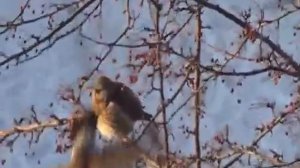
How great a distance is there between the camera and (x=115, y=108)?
1349 mm

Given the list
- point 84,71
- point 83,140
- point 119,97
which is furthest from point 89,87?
point 84,71

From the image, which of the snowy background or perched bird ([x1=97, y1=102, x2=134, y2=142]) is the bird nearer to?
perched bird ([x1=97, y1=102, x2=134, y2=142])

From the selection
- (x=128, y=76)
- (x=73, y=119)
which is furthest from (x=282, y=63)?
(x=73, y=119)

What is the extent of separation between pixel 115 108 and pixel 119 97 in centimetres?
3

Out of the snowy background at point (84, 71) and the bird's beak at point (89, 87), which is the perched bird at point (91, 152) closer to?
the bird's beak at point (89, 87)

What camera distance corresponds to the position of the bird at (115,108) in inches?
52.4

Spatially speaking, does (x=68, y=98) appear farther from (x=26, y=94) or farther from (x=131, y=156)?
(x=26, y=94)

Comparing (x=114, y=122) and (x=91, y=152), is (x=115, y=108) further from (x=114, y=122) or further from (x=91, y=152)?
(x=91, y=152)

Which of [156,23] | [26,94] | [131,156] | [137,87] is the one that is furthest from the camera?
[26,94]

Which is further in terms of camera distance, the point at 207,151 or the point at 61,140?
the point at 207,151

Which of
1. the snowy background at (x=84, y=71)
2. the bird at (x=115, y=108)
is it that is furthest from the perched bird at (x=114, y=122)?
the snowy background at (x=84, y=71)

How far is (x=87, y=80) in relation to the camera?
153 centimetres

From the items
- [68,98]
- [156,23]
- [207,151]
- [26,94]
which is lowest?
[26,94]

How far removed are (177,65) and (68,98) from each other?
0.19 meters
